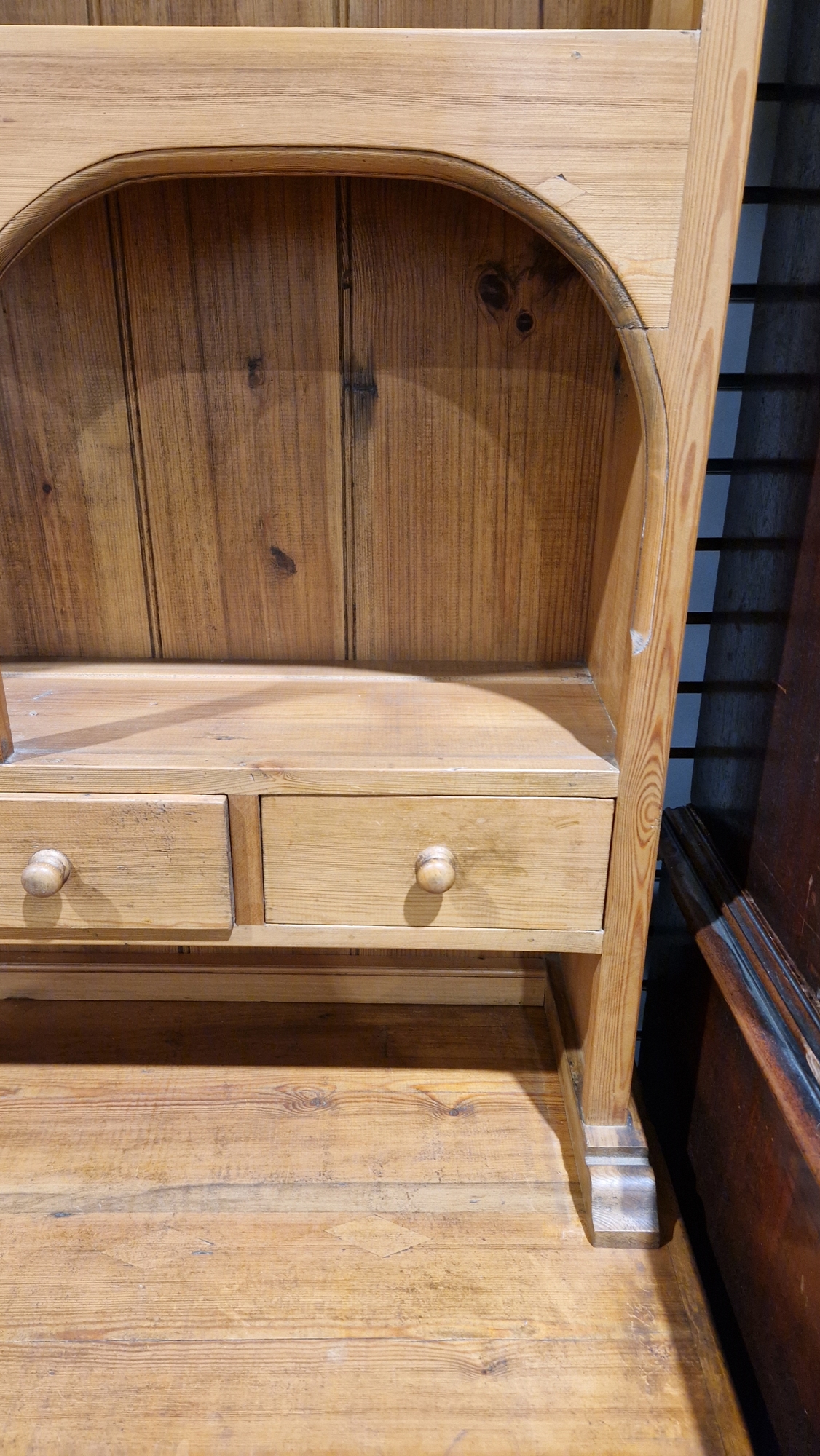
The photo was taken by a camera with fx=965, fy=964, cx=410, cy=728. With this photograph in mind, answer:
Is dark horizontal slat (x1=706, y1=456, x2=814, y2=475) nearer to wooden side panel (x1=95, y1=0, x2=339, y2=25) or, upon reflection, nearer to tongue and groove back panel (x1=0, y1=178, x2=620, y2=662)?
tongue and groove back panel (x1=0, y1=178, x2=620, y2=662)

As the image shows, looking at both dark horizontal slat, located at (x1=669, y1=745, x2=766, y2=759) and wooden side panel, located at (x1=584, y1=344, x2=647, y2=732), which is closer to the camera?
wooden side panel, located at (x1=584, y1=344, x2=647, y2=732)

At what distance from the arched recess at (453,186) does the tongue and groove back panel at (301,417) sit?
0.20 metres

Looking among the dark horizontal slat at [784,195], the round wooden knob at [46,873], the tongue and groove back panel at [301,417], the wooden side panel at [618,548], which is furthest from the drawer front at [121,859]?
the dark horizontal slat at [784,195]

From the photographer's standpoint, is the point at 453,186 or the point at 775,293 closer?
the point at 453,186

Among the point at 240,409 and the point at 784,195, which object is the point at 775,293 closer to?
the point at 784,195

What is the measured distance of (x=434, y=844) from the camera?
91cm

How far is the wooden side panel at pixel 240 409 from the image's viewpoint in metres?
0.98

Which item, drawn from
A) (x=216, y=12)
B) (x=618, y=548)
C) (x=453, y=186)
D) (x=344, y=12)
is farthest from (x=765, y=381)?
(x=216, y=12)

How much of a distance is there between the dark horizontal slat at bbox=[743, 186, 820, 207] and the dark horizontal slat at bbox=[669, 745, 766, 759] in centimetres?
52

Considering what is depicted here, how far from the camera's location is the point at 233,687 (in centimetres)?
107

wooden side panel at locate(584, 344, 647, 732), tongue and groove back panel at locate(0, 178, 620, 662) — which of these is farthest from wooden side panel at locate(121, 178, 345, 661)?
wooden side panel at locate(584, 344, 647, 732)

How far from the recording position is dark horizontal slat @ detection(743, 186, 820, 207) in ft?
2.95

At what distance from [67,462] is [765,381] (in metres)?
0.75

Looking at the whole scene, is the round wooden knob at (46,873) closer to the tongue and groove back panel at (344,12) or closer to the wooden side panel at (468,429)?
the wooden side panel at (468,429)
